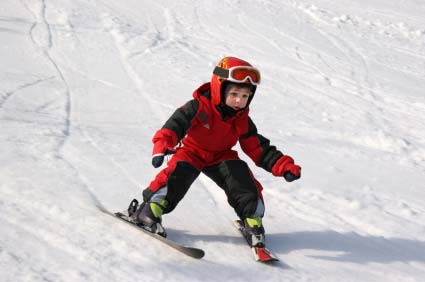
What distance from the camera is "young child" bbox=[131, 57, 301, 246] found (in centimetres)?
373

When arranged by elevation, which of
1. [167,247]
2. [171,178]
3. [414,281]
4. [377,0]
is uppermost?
[377,0]

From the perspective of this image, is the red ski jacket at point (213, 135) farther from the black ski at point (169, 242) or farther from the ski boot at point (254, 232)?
the black ski at point (169, 242)

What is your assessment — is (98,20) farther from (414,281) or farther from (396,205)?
(414,281)

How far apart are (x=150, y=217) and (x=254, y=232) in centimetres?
65

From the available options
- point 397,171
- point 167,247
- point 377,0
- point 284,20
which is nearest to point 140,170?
point 167,247

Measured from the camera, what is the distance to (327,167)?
5.95 m

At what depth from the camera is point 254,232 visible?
373 centimetres

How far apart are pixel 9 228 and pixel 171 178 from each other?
1011mm

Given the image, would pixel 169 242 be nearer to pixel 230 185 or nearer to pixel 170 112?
pixel 230 185

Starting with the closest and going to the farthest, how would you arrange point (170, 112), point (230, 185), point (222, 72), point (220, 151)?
point (222, 72) → point (230, 185) → point (220, 151) → point (170, 112)

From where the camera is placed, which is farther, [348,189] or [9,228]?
[348,189]

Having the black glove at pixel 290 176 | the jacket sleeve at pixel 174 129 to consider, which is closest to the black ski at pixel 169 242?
the jacket sleeve at pixel 174 129

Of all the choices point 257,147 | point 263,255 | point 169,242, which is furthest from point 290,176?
point 169,242

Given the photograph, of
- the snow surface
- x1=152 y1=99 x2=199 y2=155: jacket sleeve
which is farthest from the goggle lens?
the snow surface
